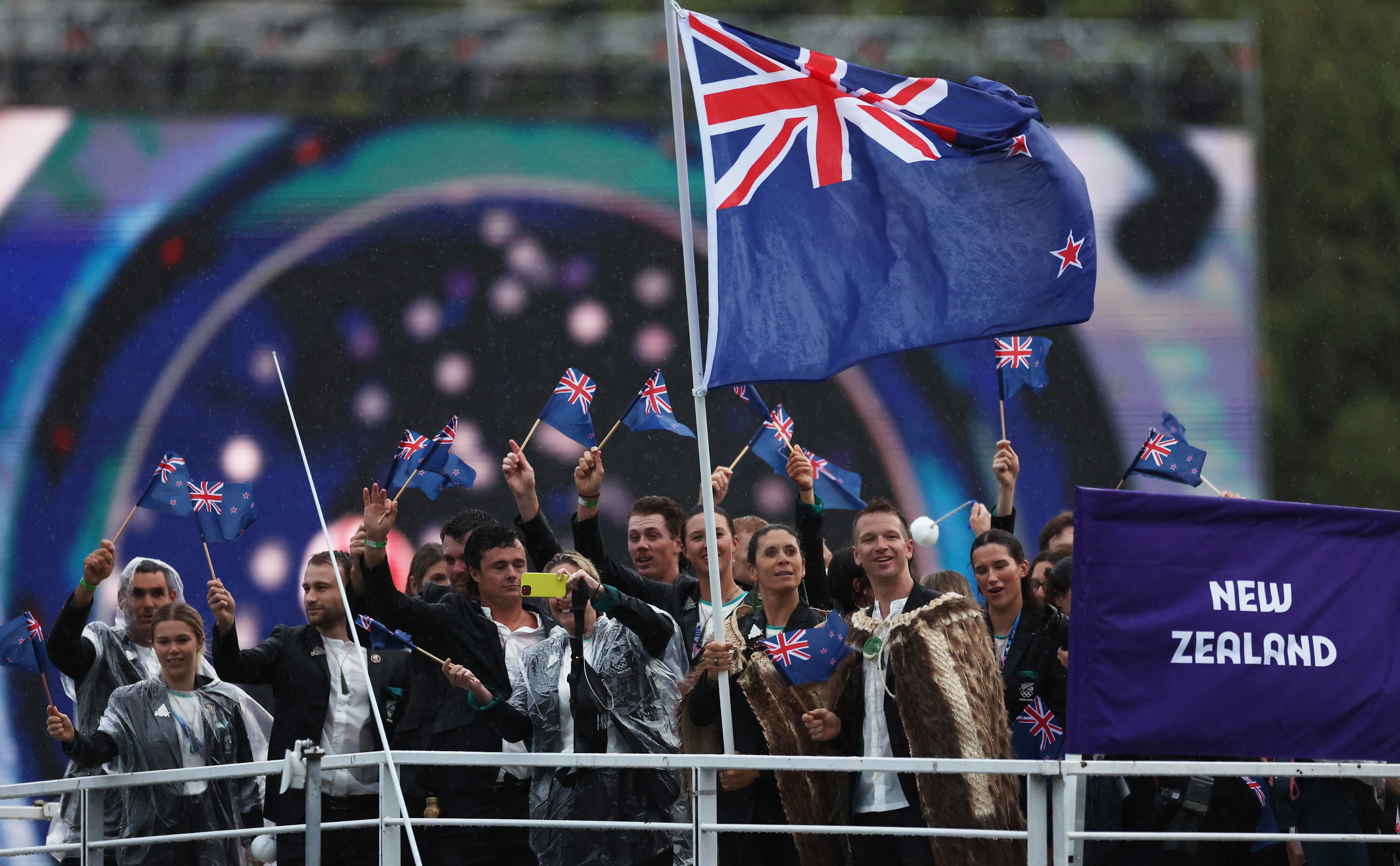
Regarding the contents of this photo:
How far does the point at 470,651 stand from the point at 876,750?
1637 mm

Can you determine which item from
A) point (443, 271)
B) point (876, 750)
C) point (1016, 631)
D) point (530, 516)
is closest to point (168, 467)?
point (530, 516)

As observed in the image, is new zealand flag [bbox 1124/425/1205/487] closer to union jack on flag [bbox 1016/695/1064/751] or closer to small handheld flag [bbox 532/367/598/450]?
union jack on flag [bbox 1016/695/1064/751]

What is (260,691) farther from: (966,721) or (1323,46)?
(1323,46)

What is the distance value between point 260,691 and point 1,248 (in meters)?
3.44

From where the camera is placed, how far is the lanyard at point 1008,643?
21.5ft

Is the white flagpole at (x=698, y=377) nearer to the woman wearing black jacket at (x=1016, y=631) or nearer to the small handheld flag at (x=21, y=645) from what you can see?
the woman wearing black jacket at (x=1016, y=631)

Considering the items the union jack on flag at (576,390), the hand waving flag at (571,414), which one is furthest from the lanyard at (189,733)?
the union jack on flag at (576,390)

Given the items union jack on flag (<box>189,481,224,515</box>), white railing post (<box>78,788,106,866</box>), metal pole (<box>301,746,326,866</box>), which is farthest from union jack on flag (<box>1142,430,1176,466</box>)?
white railing post (<box>78,788,106,866</box>)

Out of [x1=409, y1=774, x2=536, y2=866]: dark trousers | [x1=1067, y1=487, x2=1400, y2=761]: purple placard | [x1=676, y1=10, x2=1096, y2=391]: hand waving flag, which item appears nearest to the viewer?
[x1=1067, y1=487, x2=1400, y2=761]: purple placard

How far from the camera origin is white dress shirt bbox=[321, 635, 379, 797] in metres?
6.45

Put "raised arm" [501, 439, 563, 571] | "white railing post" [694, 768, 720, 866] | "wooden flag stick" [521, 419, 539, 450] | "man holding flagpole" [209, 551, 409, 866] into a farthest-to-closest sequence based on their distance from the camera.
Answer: "wooden flag stick" [521, 419, 539, 450]
"raised arm" [501, 439, 563, 571]
"man holding flagpole" [209, 551, 409, 866]
"white railing post" [694, 768, 720, 866]

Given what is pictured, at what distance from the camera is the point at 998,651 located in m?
6.72

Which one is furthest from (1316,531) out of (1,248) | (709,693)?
(1,248)

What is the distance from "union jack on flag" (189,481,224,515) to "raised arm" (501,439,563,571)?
1.61 meters
